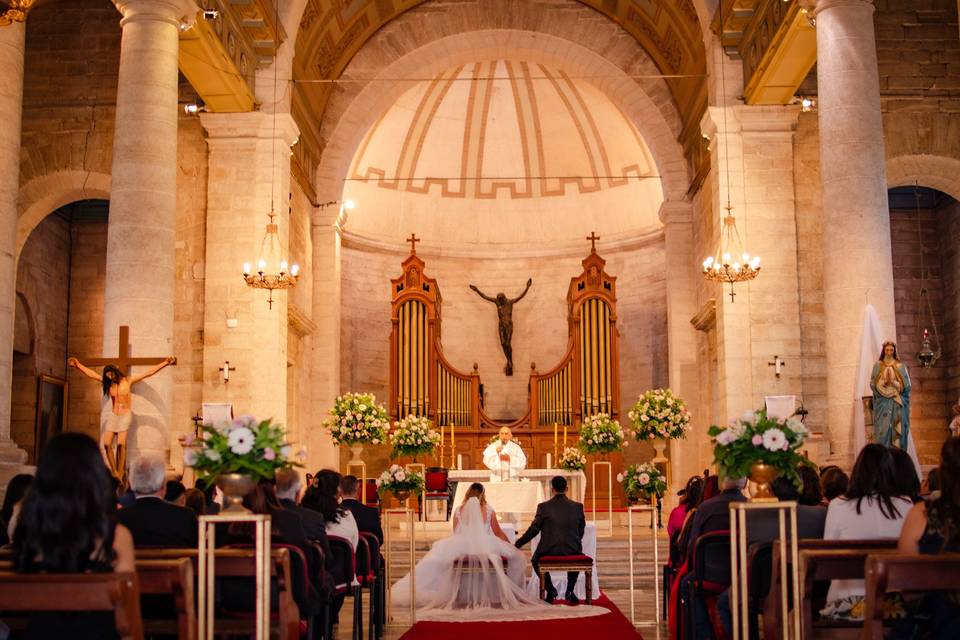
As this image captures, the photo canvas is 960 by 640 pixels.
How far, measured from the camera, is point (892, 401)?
33.2ft

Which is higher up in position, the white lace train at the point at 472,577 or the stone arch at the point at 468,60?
the stone arch at the point at 468,60

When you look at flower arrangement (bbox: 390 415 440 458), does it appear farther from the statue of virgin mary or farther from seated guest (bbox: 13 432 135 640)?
seated guest (bbox: 13 432 135 640)

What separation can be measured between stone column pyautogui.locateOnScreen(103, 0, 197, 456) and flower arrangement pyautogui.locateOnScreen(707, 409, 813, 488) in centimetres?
605

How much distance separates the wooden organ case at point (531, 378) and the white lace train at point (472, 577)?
11390 mm

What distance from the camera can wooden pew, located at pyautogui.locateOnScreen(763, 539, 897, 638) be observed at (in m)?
5.41

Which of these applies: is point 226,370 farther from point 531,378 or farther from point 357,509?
point 531,378

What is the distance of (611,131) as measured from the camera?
2402 centimetres

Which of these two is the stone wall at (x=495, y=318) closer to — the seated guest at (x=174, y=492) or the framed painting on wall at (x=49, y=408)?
the framed painting on wall at (x=49, y=408)

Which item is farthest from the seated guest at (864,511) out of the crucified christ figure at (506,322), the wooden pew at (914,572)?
the crucified christ figure at (506,322)

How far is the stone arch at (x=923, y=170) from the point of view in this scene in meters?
15.9

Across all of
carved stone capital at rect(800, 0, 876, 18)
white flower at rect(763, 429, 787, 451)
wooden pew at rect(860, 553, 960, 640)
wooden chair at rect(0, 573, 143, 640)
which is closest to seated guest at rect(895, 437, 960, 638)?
wooden pew at rect(860, 553, 960, 640)

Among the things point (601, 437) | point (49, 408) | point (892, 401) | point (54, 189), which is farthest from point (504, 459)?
point (49, 408)

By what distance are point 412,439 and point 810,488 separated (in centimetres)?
918

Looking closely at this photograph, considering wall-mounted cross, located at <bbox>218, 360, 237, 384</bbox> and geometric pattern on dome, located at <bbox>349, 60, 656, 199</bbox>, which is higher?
geometric pattern on dome, located at <bbox>349, 60, 656, 199</bbox>
